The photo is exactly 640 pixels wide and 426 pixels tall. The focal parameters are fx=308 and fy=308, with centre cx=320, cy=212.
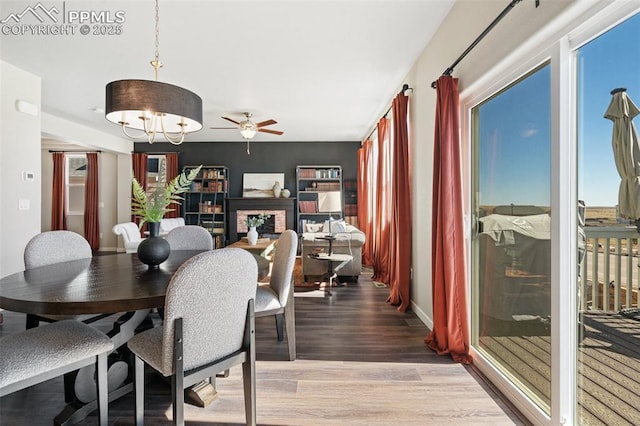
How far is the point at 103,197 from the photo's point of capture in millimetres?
7383

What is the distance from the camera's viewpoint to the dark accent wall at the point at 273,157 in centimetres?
735

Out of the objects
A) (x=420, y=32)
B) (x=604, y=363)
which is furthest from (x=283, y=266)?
(x=420, y=32)

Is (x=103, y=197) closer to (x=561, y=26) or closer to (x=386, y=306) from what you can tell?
(x=386, y=306)

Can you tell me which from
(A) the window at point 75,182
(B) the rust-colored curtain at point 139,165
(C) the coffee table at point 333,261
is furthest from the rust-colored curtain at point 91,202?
(C) the coffee table at point 333,261

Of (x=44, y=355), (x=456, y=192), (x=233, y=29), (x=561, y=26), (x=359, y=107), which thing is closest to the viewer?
(x=44, y=355)

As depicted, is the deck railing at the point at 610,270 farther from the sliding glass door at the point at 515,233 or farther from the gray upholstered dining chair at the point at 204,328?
the gray upholstered dining chair at the point at 204,328

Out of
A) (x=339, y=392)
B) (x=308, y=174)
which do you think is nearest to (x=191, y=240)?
(x=339, y=392)

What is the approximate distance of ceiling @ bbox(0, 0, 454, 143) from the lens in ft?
7.75

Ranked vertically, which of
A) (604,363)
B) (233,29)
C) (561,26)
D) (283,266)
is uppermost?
(233,29)

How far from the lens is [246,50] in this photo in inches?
118

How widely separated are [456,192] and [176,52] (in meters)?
2.89

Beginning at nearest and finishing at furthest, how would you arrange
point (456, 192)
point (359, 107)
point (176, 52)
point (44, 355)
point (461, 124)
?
1. point (44, 355)
2. point (456, 192)
3. point (461, 124)
4. point (176, 52)
5. point (359, 107)

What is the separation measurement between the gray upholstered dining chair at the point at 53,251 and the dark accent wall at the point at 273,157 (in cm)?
525

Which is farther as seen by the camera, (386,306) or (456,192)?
(386,306)
